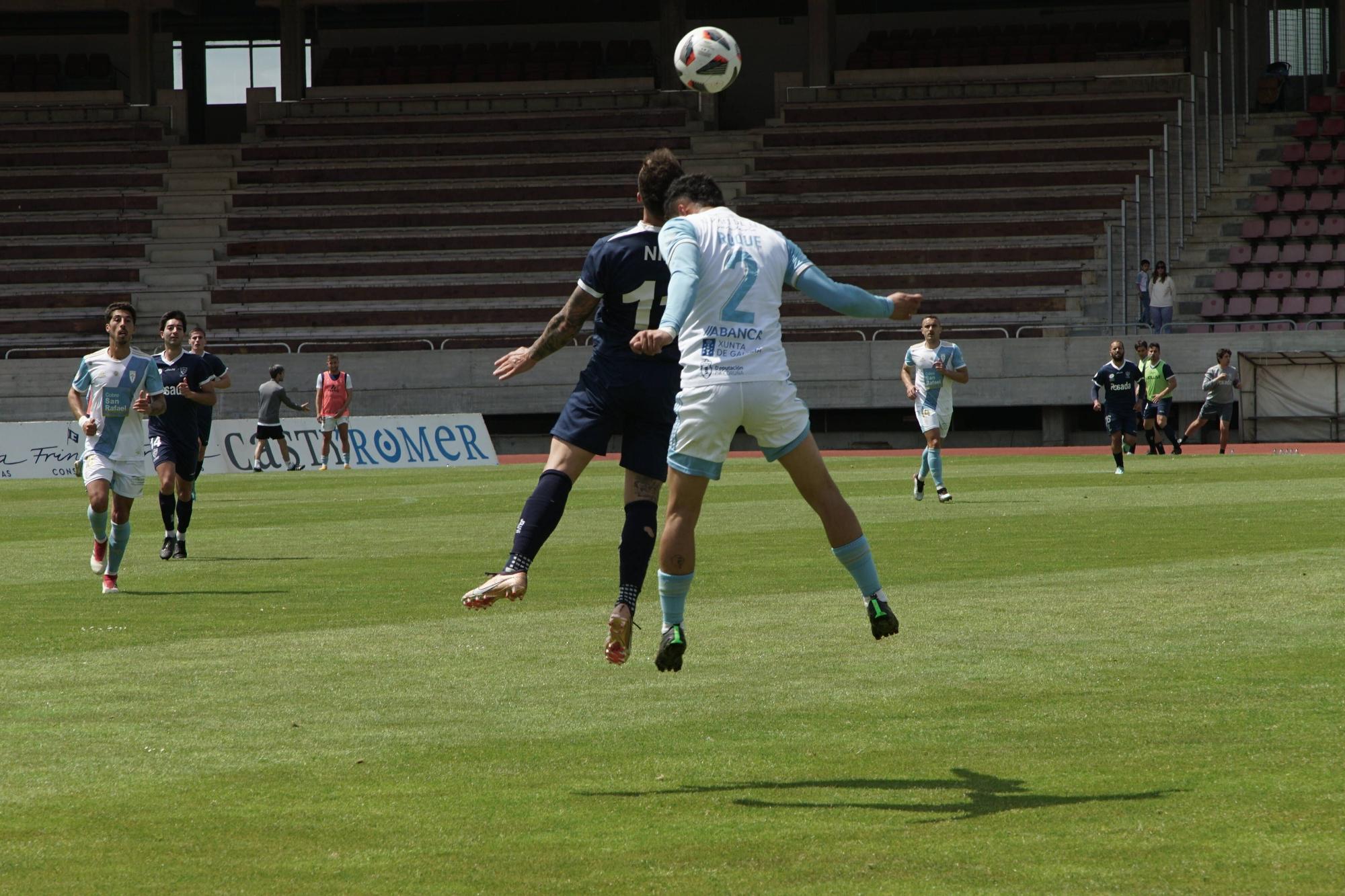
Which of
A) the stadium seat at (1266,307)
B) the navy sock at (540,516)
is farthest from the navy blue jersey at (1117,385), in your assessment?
the navy sock at (540,516)

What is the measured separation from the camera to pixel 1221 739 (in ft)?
20.6

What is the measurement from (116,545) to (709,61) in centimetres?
854

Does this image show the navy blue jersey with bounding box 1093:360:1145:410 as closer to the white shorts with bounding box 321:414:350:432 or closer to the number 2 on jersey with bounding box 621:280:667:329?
the white shorts with bounding box 321:414:350:432

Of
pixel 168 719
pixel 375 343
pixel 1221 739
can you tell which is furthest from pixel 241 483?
pixel 1221 739

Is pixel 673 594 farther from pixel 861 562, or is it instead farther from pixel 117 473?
pixel 117 473

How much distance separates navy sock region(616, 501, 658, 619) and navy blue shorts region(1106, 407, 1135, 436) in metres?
20.6

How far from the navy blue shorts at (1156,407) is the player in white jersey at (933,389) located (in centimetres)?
1344

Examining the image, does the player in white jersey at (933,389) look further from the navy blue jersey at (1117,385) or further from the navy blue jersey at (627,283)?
the navy blue jersey at (627,283)

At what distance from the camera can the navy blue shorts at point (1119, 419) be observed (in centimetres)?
2741

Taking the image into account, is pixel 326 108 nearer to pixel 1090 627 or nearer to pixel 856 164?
pixel 856 164

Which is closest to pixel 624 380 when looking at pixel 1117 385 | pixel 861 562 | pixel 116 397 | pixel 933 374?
pixel 861 562

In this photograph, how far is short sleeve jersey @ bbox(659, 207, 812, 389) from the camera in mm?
6867

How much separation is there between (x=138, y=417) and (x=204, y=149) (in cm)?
3703

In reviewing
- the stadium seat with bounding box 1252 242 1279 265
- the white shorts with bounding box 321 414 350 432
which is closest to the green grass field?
the white shorts with bounding box 321 414 350 432
